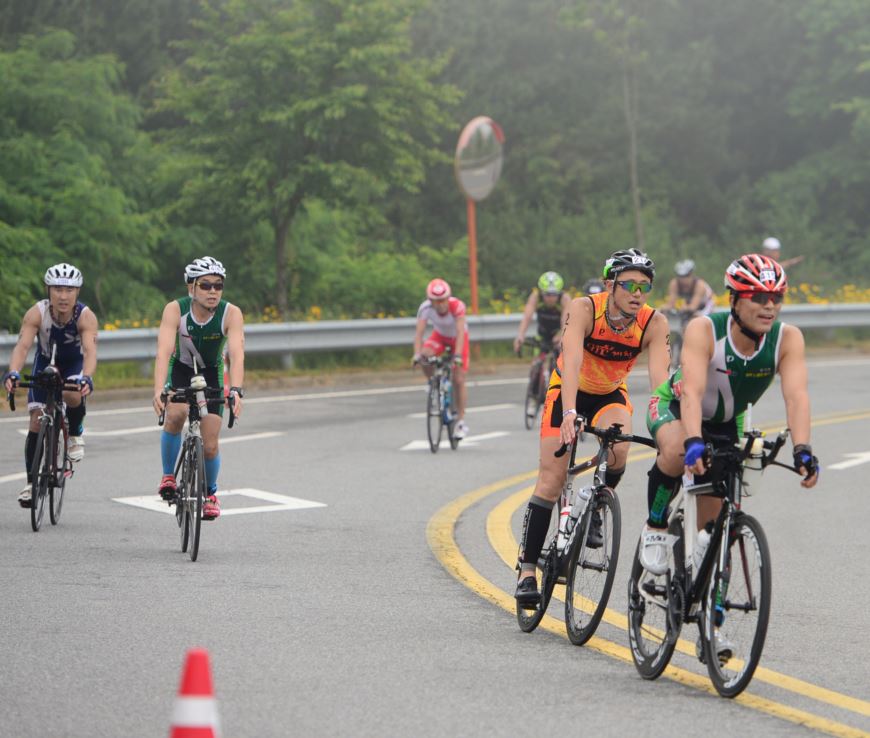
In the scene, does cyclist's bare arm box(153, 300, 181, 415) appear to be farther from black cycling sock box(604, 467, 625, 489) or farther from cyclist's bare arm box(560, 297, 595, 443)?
black cycling sock box(604, 467, 625, 489)

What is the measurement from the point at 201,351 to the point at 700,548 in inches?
189

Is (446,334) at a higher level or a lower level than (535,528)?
higher

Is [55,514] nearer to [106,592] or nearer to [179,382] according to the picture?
[179,382]

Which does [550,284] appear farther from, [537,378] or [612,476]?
[612,476]

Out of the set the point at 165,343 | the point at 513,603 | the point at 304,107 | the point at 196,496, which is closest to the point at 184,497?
the point at 196,496

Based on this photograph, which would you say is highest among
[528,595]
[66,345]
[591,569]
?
[66,345]

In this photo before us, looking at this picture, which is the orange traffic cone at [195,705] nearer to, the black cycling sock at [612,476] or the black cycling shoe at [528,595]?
the black cycling shoe at [528,595]

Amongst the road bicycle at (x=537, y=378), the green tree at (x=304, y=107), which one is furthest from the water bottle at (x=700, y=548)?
the green tree at (x=304, y=107)

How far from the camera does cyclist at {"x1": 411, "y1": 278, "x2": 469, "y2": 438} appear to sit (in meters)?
16.5

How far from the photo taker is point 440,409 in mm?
16281

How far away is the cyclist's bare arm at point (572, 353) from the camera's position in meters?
7.34

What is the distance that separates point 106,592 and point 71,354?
3.20 meters

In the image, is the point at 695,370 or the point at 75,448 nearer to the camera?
the point at 695,370

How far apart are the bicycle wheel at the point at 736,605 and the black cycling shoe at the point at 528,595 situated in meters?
1.39
